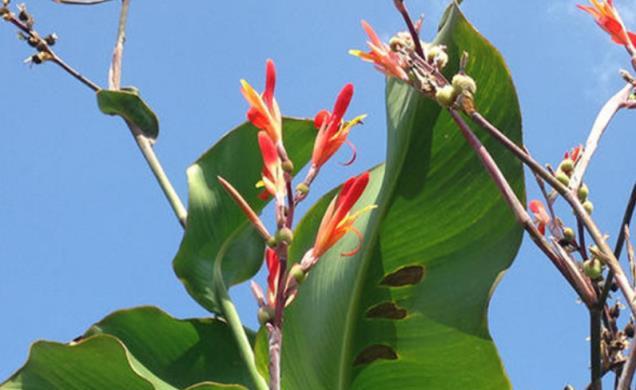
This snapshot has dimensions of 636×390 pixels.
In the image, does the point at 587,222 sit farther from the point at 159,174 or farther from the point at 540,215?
the point at 159,174

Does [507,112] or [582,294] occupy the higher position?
[507,112]

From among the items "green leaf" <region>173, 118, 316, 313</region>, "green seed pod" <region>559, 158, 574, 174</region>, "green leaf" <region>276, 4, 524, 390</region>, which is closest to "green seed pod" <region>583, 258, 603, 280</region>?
"green seed pod" <region>559, 158, 574, 174</region>

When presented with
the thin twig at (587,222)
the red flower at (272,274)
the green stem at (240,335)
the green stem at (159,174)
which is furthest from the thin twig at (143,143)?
the thin twig at (587,222)

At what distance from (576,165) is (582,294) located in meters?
0.17

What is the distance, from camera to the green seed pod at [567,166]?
83 centimetres

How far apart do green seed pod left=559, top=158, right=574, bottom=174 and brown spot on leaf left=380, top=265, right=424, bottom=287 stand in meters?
0.48

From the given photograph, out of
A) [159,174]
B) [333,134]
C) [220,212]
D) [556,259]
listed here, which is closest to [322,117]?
[333,134]

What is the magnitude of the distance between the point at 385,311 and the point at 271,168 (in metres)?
0.48

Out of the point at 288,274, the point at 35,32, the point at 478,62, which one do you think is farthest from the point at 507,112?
the point at 35,32

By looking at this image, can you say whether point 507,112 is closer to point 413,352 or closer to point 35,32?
point 413,352

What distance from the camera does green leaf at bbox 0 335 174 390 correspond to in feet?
4.24

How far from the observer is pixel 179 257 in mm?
1652

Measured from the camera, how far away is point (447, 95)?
0.83m

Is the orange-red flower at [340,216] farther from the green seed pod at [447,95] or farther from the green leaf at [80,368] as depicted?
the green leaf at [80,368]
